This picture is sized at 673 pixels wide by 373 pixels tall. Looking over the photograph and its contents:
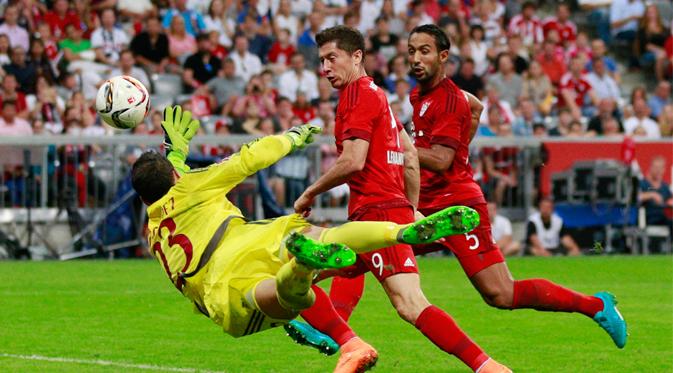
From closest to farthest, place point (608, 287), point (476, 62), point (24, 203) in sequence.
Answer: point (608, 287) → point (24, 203) → point (476, 62)

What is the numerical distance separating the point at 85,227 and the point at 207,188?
1192 cm

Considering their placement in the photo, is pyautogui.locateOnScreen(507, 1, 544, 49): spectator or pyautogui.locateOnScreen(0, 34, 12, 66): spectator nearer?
pyautogui.locateOnScreen(0, 34, 12, 66): spectator

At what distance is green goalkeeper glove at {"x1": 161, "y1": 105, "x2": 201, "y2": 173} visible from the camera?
8680 millimetres

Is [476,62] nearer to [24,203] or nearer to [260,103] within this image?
[260,103]

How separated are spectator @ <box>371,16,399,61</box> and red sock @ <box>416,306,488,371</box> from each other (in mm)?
16631

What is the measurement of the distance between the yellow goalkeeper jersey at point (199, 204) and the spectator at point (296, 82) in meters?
14.9

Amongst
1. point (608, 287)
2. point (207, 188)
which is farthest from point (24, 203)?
point (207, 188)

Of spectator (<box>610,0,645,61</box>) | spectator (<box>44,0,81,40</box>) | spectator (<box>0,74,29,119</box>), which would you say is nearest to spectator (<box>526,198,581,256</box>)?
spectator (<box>610,0,645,61</box>)

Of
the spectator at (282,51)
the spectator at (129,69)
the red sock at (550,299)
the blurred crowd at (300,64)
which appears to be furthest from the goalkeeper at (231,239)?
the spectator at (282,51)

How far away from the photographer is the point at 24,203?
63.7ft

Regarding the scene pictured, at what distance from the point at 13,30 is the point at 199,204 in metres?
15.6

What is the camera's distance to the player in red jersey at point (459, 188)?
354 inches

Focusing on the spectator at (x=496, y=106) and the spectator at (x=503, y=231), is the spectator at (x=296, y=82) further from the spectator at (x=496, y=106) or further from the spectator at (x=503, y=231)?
the spectator at (x=503, y=231)

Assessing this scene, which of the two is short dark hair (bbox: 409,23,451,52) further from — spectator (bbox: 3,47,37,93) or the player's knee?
spectator (bbox: 3,47,37,93)
